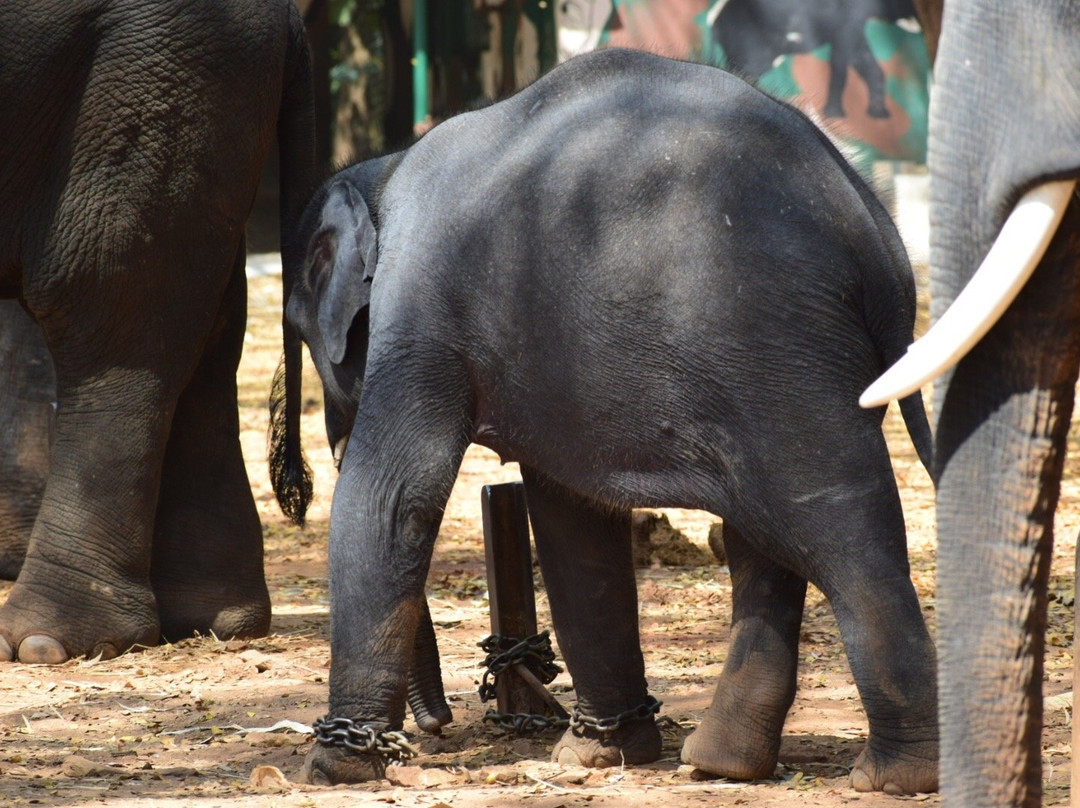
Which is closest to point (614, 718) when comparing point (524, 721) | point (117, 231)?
point (524, 721)

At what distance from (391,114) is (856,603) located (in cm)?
1149

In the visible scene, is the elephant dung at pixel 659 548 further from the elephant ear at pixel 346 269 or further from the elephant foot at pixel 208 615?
the elephant ear at pixel 346 269

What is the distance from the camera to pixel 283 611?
18.6 ft

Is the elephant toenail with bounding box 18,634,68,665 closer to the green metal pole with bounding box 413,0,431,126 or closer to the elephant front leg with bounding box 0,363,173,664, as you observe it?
the elephant front leg with bounding box 0,363,173,664

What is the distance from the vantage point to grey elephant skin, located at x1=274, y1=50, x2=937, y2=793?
10.5ft

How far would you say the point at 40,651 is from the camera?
4.79 meters

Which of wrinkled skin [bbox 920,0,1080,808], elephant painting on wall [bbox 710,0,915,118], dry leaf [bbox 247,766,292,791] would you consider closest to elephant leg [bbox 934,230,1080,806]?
wrinkled skin [bbox 920,0,1080,808]

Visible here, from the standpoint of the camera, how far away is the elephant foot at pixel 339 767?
11.6 feet

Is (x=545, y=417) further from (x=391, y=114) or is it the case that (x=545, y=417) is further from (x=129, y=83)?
(x=391, y=114)

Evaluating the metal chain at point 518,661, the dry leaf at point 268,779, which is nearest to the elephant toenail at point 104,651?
the metal chain at point 518,661

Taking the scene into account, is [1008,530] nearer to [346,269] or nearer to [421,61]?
[346,269]

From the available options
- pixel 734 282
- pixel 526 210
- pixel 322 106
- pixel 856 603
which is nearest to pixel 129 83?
pixel 526 210

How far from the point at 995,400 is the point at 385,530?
1.65 m

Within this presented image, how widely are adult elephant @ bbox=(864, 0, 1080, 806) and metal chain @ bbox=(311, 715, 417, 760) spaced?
5.35 ft
